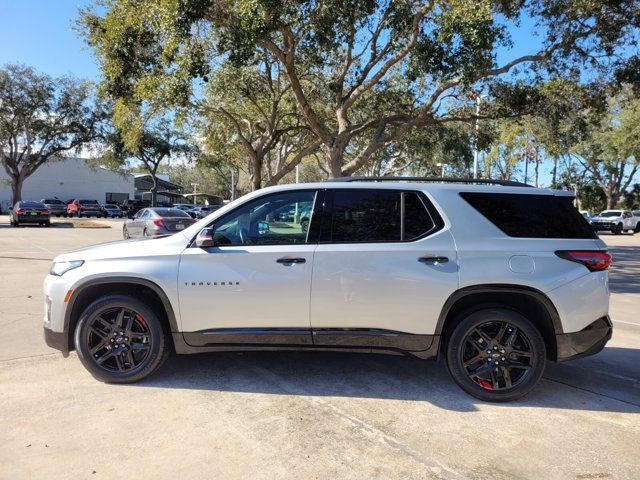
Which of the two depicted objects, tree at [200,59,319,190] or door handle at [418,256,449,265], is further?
tree at [200,59,319,190]

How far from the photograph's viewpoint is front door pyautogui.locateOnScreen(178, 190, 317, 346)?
398 centimetres

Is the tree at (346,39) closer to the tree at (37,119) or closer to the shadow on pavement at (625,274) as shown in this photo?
the shadow on pavement at (625,274)

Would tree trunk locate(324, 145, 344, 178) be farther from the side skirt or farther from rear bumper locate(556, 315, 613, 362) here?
rear bumper locate(556, 315, 613, 362)

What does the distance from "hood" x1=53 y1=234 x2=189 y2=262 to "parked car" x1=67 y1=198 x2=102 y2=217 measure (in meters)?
44.1

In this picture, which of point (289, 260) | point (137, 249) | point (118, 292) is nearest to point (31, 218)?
point (118, 292)

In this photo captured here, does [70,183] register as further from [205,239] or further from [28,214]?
[205,239]

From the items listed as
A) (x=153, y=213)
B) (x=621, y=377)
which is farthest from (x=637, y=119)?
(x=621, y=377)

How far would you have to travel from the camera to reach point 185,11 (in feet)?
35.6

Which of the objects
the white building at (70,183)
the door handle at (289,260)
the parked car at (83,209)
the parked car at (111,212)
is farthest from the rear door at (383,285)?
the white building at (70,183)

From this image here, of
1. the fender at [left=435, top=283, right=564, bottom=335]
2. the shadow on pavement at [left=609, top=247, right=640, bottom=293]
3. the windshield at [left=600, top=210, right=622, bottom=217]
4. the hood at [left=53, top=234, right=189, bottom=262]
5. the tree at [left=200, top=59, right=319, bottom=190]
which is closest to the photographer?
the fender at [left=435, top=283, right=564, bottom=335]

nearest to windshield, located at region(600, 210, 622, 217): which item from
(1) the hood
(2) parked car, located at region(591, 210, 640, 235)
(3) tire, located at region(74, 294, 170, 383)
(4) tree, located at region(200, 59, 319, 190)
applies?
(2) parked car, located at region(591, 210, 640, 235)

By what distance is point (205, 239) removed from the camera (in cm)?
402

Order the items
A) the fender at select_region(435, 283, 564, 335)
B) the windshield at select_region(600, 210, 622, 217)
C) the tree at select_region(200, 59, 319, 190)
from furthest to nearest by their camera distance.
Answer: the windshield at select_region(600, 210, 622, 217) → the tree at select_region(200, 59, 319, 190) → the fender at select_region(435, 283, 564, 335)

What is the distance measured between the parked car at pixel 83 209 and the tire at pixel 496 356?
45.9 metres
